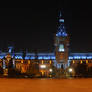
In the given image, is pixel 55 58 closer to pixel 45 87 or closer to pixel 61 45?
pixel 61 45

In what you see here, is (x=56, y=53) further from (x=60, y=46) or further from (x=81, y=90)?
(x=81, y=90)

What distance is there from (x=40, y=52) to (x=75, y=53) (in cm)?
1542

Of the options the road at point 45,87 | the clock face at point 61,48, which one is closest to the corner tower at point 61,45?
the clock face at point 61,48

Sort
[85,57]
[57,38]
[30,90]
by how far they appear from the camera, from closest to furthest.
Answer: [30,90], [57,38], [85,57]

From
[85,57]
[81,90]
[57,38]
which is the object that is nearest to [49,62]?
[57,38]

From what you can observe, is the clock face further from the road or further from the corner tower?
the road

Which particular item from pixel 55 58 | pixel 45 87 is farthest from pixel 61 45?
pixel 45 87

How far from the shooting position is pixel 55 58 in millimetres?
74938

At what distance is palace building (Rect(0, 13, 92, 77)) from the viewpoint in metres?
72.2

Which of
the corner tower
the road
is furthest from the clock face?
the road

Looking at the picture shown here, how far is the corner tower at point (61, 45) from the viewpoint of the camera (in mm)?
72188

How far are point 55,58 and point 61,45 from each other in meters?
6.01

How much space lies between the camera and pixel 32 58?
79375mm

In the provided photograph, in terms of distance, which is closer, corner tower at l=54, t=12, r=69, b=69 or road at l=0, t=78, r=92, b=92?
road at l=0, t=78, r=92, b=92
